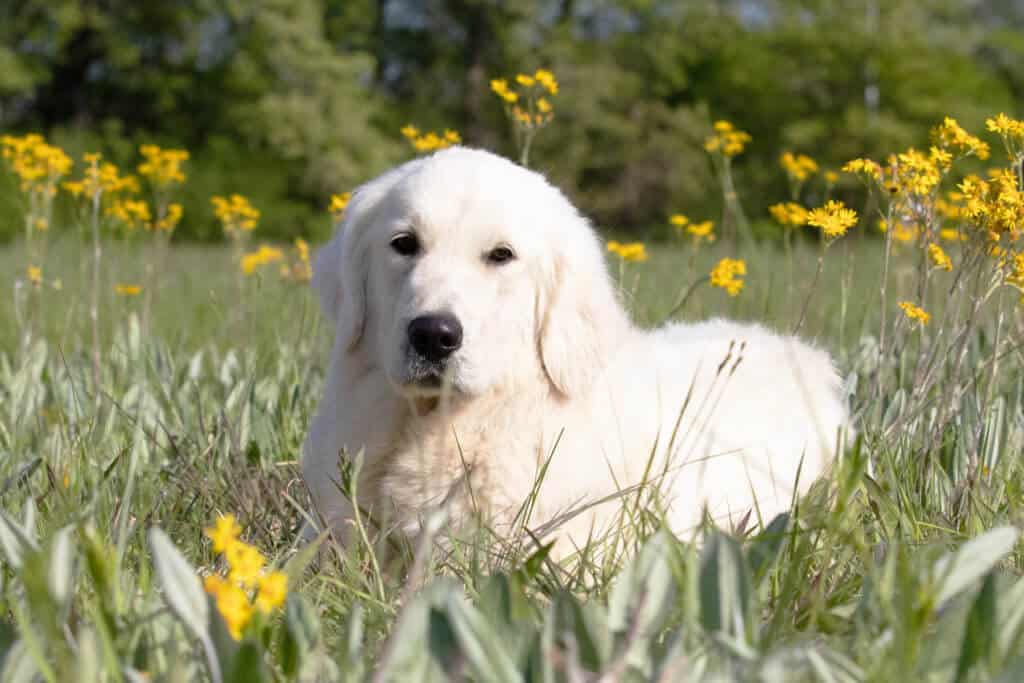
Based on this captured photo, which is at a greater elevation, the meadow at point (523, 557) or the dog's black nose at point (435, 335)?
the dog's black nose at point (435, 335)

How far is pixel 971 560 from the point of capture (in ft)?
5.29

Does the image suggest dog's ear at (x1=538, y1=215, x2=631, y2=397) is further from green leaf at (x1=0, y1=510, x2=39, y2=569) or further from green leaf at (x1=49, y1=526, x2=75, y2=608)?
green leaf at (x1=49, y1=526, x2=75, y2=608)

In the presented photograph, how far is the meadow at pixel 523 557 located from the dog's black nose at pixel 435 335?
1.48ft

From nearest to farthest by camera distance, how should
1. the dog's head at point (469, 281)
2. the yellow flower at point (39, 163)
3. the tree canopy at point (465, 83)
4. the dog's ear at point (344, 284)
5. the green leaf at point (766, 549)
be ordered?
the green leaf at point (766, 549) → the dog's head at point (469, 281) → the dog's ear at point (344, 284) → the yellow flower at point (39, 163) → the tree canopy at point (465, 83)

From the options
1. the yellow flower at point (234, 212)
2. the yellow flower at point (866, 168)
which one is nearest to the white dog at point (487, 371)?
the yellow flower at point (866, 168)

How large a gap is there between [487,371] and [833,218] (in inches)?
34.9

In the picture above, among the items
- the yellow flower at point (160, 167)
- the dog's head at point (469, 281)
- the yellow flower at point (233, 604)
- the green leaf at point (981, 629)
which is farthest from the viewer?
the yellow flower at point (160, 167)

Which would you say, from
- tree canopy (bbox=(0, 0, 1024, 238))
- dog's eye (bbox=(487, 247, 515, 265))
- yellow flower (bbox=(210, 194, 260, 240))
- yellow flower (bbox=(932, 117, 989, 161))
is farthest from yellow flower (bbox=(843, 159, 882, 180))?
tree canopy (bbox=(0, 0, 1024, 238))

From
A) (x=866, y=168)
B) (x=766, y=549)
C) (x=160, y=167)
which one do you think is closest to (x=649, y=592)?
(x=766, y=549)

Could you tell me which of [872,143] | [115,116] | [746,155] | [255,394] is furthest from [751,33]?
[255,394]

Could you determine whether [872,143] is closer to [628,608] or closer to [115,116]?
[115,116]

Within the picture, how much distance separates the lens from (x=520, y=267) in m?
2.75

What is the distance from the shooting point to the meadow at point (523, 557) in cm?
145

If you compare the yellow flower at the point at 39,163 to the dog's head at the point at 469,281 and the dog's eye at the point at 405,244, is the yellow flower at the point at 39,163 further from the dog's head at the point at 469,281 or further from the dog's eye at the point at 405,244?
the dog's eye at the point at 405,244
